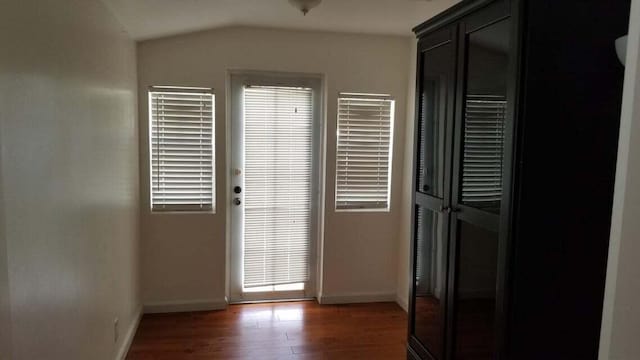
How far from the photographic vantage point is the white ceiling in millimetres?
2689

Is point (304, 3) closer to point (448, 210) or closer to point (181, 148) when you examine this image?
point (448, 210)

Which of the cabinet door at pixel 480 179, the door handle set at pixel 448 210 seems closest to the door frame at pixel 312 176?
the door handle set at pixel 448 210

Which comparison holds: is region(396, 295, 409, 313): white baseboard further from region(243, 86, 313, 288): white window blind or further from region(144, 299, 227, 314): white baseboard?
region(144, 299, 227, 314): white baseboard

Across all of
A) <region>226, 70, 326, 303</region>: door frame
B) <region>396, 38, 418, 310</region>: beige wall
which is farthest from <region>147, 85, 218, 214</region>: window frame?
<region>396, 38, 418, 310</region>: beige wall

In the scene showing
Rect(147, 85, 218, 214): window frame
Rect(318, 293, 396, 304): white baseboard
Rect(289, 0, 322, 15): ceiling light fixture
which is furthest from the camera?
Rect(318, 293, 396, 304): white baseboard

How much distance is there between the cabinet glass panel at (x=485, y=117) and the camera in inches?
64.3

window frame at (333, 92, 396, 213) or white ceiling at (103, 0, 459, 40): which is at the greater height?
white ceiling at (103, 0, 459, 40)

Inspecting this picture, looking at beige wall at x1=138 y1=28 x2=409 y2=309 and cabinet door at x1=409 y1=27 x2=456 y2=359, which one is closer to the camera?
cabinet door at x1=409 y1=27 x2=456 y2=359

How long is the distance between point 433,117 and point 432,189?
14.3 inches

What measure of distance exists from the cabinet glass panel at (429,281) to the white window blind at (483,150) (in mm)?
321
